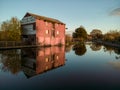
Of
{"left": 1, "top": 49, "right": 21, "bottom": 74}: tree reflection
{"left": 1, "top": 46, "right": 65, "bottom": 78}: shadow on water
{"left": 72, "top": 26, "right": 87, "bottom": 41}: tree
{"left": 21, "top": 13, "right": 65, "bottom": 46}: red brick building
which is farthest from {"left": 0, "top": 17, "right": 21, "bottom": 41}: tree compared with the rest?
{"left": 72, "top": 26, "right": 87, "bottom": 41}: tree

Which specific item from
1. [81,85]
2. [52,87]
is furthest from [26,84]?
[81,85]

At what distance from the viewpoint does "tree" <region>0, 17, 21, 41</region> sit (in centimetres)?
3534

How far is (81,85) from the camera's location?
6777mm

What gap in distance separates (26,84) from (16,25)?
105 ft

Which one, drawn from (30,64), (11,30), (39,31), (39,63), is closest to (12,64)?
(30,64)

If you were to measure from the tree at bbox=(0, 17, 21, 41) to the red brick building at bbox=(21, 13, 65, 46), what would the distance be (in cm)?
241

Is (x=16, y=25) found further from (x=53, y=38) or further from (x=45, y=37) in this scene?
(x=53, y=38)

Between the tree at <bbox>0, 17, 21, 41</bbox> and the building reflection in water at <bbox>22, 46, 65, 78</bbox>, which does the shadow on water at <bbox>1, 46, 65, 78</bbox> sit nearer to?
the building reflection in water at <bbox>22, 46, 65, 78</bbox>

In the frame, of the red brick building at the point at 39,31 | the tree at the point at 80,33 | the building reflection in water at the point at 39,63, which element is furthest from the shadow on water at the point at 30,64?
the tree at the point at 80,33

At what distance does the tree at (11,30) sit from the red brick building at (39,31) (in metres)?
2.41

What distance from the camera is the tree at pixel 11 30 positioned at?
116 feet

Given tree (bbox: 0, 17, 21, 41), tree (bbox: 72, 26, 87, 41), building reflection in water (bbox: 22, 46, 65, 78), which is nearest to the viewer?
building reflection in water (bbox: 22, 46, 65, 78)

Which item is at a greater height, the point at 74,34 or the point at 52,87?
the point at 74,34

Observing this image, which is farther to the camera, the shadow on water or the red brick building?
the red brick building
